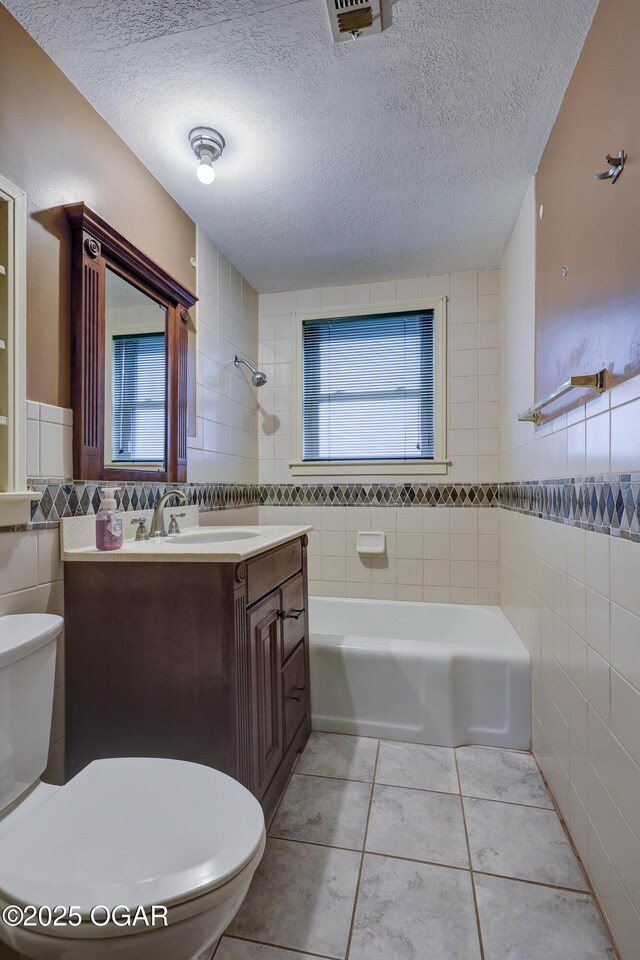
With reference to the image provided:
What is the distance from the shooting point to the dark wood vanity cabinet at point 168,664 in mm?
1259

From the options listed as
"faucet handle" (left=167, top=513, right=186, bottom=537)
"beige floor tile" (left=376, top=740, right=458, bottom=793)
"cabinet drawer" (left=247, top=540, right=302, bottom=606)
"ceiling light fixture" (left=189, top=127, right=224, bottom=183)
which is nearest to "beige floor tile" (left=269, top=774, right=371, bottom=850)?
"beige floor tile" (left=376, top=740, right=458, bottom=793)

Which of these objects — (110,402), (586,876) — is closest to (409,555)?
(586,876)

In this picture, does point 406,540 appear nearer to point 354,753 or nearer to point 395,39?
point 354,753

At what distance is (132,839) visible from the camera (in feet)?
2.70

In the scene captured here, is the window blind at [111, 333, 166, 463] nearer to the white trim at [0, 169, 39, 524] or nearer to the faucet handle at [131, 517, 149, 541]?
the faucet handle at [131, 517, 149, 541]

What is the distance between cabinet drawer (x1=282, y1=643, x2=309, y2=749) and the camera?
5.46 feet

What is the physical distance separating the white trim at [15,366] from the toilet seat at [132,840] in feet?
2.24

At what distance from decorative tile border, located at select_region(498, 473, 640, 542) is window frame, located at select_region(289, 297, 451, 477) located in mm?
906

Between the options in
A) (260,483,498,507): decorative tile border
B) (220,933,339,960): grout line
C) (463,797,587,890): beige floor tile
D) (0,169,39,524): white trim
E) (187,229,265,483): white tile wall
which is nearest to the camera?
(220,933,339,960): grout line

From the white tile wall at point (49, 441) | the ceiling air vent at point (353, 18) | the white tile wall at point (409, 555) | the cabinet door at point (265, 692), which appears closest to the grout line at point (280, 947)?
the cabinet door at point (265, 692)

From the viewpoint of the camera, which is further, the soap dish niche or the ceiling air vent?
the soap dish niche

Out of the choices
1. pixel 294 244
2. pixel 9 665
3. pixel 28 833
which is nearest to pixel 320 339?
pixel 294 244

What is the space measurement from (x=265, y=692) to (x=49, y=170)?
1682mm

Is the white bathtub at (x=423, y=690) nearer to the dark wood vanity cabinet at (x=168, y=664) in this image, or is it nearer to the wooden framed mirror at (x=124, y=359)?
the dark wood vanity cabinet at (x=168, y=664)
